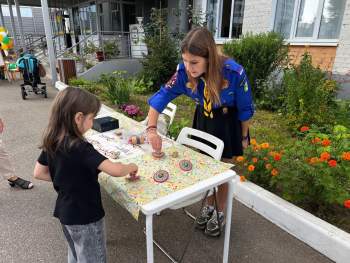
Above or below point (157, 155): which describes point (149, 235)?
below

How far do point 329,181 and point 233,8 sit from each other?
24.1 feet

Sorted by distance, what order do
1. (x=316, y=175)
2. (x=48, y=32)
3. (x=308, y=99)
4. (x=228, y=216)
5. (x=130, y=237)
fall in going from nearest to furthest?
1. (x=228, y=216)
2. (x=316, y=175)
3. (x=130, y=237)
4. (x=308, y=99)
5. (x=48, y=32)

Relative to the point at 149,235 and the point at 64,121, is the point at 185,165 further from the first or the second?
the point at 64,121

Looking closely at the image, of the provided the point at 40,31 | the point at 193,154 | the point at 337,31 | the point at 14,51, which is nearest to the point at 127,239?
the point at 193,154

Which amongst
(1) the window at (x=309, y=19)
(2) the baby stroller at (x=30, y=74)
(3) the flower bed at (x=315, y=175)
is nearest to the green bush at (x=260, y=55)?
(1) the window at (x=309, y=19)

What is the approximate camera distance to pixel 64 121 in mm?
1330

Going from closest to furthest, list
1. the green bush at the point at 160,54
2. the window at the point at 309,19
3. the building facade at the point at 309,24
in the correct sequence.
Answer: the building facade at the point at 309,24, the window at the point at 309,19, the green bush at the point at 160,54

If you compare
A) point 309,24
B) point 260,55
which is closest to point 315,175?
point 260,55

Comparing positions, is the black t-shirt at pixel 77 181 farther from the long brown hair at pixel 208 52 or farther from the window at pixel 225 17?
the window at pixel 225 17

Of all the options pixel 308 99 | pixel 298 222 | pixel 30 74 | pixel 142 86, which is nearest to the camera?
pixel 298 222

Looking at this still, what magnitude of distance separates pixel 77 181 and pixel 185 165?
66 centimetres

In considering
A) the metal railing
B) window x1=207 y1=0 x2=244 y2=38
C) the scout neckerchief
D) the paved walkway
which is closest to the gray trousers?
the paved walkway

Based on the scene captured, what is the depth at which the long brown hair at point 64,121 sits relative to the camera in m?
1.32

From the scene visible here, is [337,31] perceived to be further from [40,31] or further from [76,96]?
[40,31]
